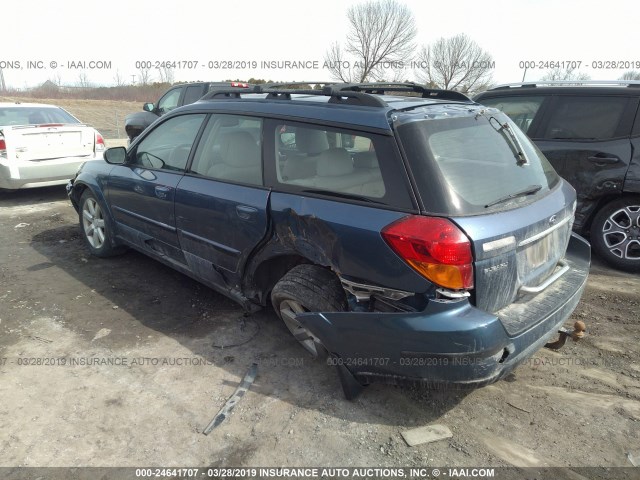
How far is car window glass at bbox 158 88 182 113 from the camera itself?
10.6 metres

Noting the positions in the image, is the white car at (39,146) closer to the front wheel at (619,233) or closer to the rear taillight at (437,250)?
the rear taillight at (437,250)

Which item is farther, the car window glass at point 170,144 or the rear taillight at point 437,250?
the car window glass at point 170,144

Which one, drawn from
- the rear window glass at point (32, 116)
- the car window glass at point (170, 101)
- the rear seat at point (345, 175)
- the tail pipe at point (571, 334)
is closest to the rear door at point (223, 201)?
the rear seat at point (345, 175)

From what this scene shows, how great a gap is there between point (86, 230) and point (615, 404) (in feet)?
16.5

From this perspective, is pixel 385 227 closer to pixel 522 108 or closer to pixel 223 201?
pixel 223 201

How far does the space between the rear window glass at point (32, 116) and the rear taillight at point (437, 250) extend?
7641 mm

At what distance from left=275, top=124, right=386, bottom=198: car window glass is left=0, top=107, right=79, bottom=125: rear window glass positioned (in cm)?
656

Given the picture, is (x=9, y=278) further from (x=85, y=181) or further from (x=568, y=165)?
(x=568, y=165)

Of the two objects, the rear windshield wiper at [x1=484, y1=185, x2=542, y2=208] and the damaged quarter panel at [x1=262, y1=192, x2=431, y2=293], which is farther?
the rear windshield wiper at [x1=484, y1=185, x2=542, y2=208]

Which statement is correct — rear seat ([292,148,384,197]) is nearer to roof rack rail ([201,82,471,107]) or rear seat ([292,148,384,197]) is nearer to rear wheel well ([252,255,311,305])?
roof rack rail ([201,82,471,107])

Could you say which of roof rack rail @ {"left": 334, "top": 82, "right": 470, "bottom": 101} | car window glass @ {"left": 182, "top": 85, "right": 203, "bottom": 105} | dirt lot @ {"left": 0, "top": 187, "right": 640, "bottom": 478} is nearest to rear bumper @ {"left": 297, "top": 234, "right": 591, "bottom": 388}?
dirt lot @ {"left": 0, "top": 187, "right": 640, "bottom": 478}

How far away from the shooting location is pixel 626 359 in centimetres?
315

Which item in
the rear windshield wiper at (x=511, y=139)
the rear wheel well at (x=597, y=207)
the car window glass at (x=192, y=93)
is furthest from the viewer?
the car window glass at (x=192, y=93)

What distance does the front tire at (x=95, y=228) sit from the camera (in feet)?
15.4
